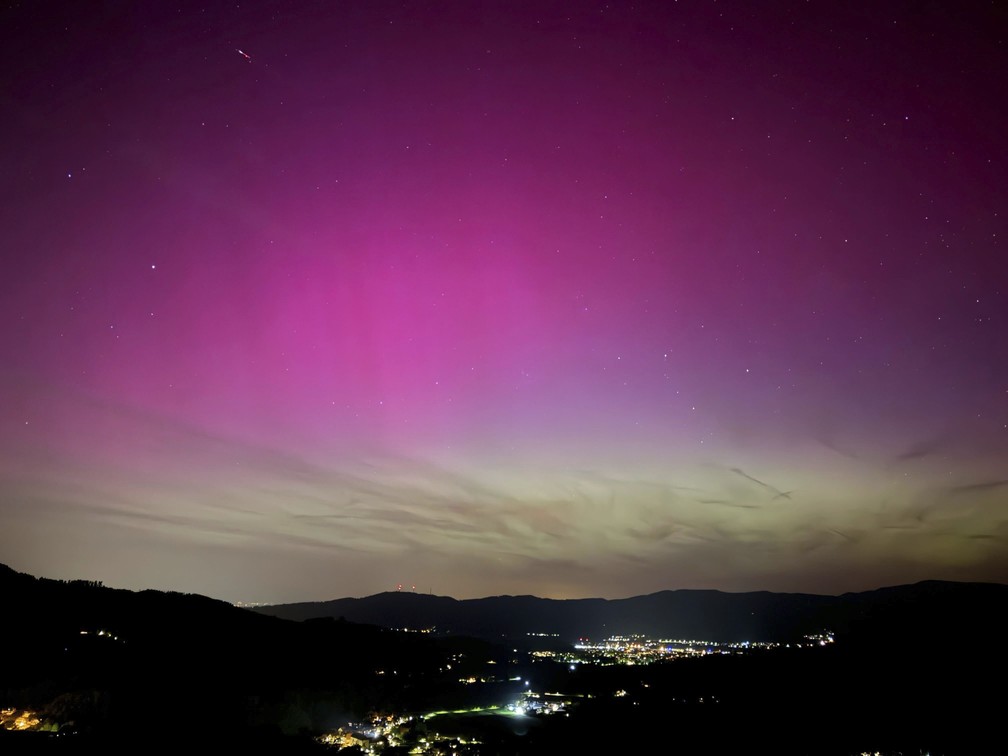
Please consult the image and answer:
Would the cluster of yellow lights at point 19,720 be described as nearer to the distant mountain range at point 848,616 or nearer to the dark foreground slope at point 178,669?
the dark foreground slope at point 178,669

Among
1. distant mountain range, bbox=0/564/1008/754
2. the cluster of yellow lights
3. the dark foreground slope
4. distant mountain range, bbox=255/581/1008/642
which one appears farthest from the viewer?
distant mountain range, bbox=255/581/1008/642

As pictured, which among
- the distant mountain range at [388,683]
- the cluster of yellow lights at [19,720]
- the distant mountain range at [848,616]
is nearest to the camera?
the cluster of yellow lights at [19,720]

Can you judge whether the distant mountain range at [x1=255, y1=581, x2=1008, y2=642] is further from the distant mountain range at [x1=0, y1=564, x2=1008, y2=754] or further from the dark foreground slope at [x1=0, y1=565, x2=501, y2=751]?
the dark foreground slope at [x1=0, y1=565, x2=501, y2=751]

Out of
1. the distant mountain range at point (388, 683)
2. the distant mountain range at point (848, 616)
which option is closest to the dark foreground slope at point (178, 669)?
the distant mountain range at point (388, 683)

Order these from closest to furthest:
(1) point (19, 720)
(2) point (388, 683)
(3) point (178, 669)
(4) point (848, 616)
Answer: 1. (1) point (19, 720)
2. (3) point (178, 669)
3. (2) point (388, 683)
4. (4) point (848, 616)

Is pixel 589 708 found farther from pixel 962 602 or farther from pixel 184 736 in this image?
pixel 962 602

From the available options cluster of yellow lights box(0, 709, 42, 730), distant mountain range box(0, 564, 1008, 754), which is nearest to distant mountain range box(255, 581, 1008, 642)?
distant mountain range box(0, 564, 1008, 754)

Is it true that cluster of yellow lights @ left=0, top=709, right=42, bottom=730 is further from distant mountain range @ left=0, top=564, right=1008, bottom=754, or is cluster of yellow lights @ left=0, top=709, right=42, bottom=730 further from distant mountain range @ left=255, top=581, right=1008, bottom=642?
distant mountain range @ left=255, top=581, right=1008, bottom=642

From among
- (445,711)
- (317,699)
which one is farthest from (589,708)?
(317,699)

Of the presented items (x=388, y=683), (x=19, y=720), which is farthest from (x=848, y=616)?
(x=19, y=720)

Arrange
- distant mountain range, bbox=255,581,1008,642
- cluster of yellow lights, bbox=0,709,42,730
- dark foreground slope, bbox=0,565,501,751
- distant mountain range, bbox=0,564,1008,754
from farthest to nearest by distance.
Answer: distant mountain range, bbox=255,581,1008,642, distant mountain range, bbox=0,564,1008,754, dark foreground slope, bbox=0,565,501,751, cluster of yellow lights, bbox=0,709,42,730

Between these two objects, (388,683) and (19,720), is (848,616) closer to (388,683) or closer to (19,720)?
(388,683)

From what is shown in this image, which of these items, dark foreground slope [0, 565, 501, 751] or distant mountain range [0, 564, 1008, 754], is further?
distant mountain range [0, 564, 1008, 754]

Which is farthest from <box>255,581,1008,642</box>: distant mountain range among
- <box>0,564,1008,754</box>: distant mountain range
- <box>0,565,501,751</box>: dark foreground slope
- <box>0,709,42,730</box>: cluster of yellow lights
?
<box>0,709,42,730</box>: cluster of yellow lights
